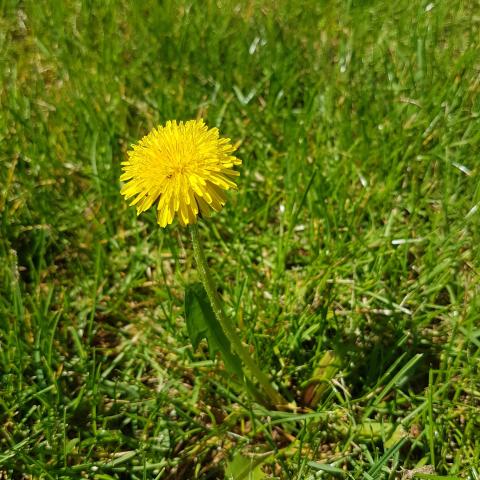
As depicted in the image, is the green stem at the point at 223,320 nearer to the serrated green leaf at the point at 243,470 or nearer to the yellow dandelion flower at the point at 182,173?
the yellow dandelion flower at the point at 182,173

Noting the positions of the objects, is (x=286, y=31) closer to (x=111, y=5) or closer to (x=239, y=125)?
(x=239, y=125)

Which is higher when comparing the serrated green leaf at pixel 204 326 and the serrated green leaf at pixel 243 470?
the serrated green leaf at pixel 204 326

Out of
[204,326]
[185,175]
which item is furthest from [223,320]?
[185,175]

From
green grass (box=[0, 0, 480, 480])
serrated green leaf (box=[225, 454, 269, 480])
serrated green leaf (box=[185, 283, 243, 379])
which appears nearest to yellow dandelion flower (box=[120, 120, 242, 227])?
serrated green leaf (box=[185, 283, 243, 379])

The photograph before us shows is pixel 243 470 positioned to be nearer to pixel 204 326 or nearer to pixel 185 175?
pixel 204 326

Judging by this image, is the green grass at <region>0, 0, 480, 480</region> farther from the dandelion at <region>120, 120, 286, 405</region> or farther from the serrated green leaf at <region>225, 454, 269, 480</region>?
the dandelion at <region>120, 120, 286, 405</region>

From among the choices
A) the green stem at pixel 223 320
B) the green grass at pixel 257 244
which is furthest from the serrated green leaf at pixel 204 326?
the green grass at pixel 257 244
